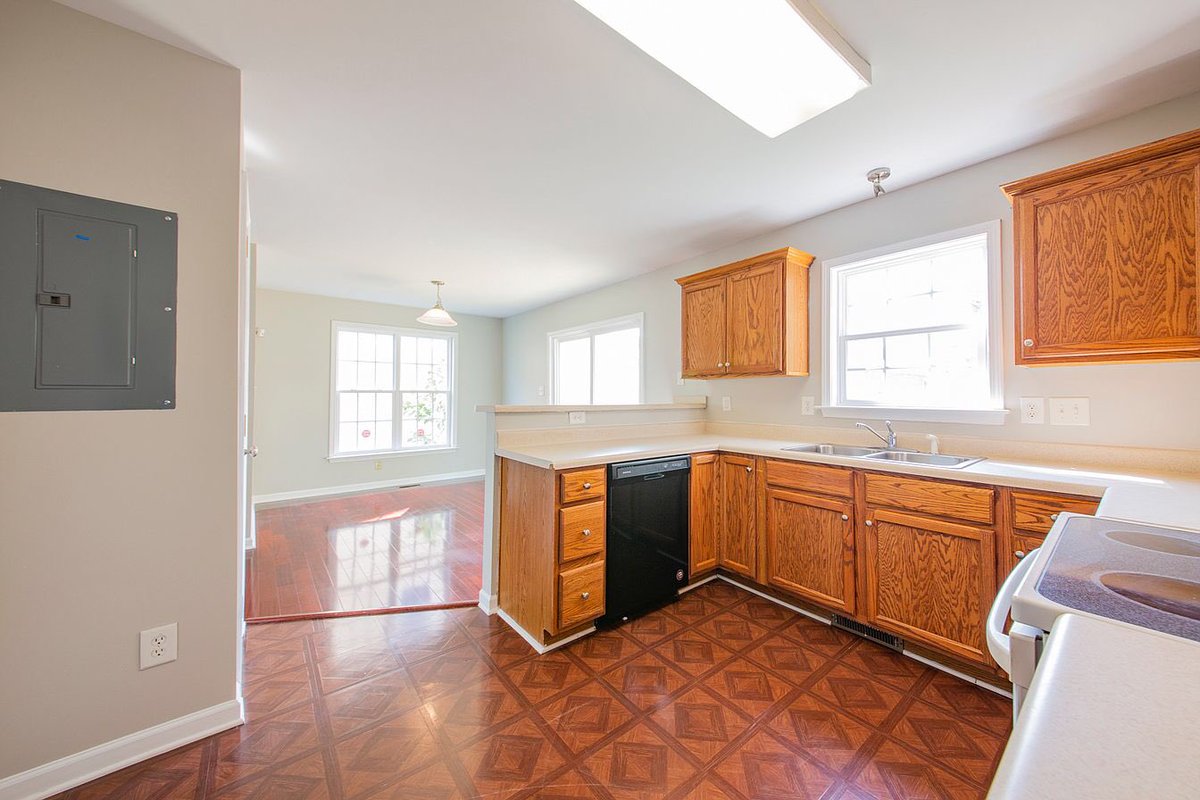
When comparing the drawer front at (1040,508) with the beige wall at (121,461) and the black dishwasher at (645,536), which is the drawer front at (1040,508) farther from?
the beige wall at (121,461)

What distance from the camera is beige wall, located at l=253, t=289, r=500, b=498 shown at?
5.18 metres

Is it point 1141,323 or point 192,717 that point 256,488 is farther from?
point 1141,323

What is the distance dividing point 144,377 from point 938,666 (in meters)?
3.37

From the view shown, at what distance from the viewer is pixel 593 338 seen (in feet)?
17.4

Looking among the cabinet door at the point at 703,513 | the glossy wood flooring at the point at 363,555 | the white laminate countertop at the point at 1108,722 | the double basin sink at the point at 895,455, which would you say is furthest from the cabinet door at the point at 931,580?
the glossy wood flooring at the point at 363,555

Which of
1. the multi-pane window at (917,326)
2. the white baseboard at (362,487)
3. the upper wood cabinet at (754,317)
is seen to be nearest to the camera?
the multi-pane window at (917,326)

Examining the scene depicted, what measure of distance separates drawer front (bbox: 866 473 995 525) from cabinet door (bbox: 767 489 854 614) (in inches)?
6.7

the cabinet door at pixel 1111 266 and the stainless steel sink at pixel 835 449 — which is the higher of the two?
the cabinet door at pixel 1111 266

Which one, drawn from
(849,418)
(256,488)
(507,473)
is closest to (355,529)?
(256,488)

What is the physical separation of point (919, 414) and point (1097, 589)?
2193 millimetres

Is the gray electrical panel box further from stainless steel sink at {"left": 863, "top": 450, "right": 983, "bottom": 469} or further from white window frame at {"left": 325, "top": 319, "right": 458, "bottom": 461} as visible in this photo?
white window frame at {"left": 325, "top": 319, "right": 458, "bottom": 461}

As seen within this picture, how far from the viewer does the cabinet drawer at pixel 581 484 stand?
2191 mm

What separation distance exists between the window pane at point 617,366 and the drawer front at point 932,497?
8.84ft

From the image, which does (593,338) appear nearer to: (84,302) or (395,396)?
(395,396)
